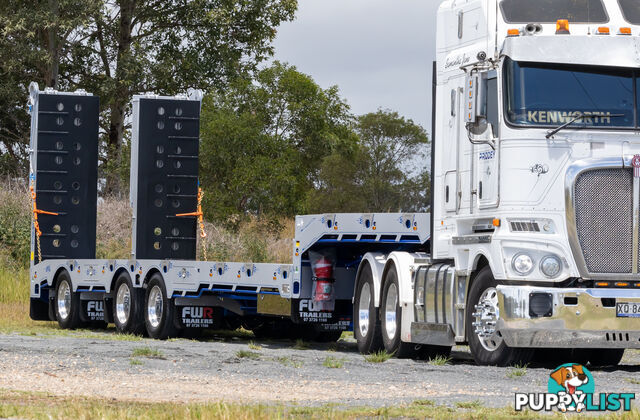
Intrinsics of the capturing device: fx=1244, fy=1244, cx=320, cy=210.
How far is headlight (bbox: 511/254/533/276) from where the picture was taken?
41.1 feet

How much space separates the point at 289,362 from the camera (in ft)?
43.9

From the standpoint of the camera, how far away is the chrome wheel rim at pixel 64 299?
70.4ft

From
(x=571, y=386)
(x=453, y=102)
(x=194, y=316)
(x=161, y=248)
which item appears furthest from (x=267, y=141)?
(x=571, y=386)

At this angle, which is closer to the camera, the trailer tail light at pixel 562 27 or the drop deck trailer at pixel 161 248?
the trailer tail light at pixel 562 27

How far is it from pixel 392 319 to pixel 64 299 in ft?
27.9

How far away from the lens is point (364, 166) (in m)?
62.9

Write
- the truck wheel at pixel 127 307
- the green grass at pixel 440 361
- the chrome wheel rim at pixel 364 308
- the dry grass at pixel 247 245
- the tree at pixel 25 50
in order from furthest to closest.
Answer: the tree at pixel 25 50
the dry grass at pixel 247 245
the truck wheel at pixel 127 307
the chrome wheel rim at pixel 364 308
the green grass at pixel 440 361

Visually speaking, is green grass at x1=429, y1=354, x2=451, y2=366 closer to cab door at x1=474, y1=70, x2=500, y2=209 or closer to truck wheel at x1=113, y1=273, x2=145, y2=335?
cab door at x1=474, y1=70, x2=500, y2=209

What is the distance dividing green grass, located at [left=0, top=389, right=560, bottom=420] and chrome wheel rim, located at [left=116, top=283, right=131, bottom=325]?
10.1 m

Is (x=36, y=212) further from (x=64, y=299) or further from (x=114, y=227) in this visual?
(x=114, y=227)

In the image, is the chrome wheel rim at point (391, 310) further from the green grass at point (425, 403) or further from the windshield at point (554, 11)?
the green grass at point (425, 403)

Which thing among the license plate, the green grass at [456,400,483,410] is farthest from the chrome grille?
the green grass at [456,400,483,410]

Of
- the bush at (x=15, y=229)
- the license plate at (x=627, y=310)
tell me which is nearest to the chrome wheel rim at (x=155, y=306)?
the license plate at (x=627, y=310)

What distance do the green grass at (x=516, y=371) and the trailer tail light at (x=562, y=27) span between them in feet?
11.3
